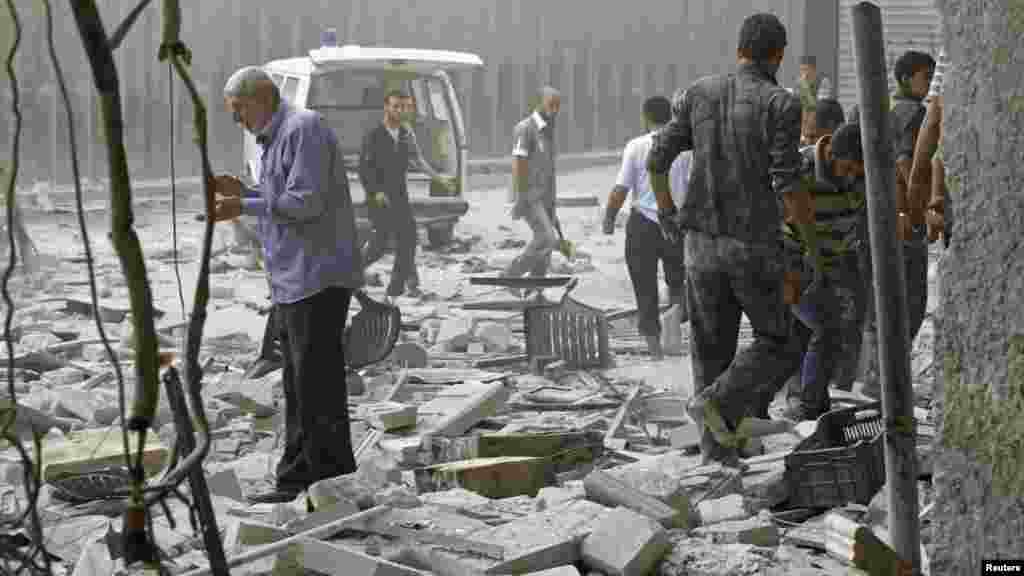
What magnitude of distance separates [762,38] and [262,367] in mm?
4495

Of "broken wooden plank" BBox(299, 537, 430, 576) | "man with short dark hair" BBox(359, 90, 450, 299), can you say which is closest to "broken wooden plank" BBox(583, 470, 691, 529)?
"broken wooden plank" BBox(299, 537, 430, 576)

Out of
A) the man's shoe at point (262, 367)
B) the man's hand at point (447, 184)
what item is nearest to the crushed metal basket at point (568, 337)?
the man's shoe at point (262, 367)

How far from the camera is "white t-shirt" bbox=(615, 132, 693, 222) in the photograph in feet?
34.2

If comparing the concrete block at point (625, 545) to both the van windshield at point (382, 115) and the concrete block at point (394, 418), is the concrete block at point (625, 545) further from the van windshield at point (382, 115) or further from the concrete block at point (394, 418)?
the van windshield at point (382, 115)

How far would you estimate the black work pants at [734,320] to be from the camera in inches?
261

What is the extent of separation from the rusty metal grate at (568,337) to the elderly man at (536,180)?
4165 mm

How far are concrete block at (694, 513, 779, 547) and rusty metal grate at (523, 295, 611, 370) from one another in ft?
15.4

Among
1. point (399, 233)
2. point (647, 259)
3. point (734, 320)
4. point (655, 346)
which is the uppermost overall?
point (734, 320)

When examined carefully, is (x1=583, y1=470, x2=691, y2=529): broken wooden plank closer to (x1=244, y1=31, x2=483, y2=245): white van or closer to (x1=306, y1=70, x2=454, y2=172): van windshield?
(x1=244, y1=31, x2=483, y2=245): white van

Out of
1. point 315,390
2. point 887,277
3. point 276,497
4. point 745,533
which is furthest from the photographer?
point 276,497

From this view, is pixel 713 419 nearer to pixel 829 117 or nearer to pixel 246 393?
pixel 829 117

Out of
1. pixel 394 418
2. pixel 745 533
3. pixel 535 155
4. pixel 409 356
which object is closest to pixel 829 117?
pixel 394 418

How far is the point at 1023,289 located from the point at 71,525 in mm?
3899

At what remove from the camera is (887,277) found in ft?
13.0
